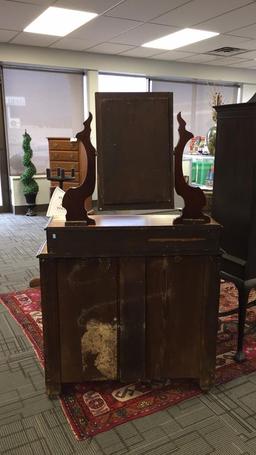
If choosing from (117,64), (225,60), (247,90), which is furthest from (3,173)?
(247,90)

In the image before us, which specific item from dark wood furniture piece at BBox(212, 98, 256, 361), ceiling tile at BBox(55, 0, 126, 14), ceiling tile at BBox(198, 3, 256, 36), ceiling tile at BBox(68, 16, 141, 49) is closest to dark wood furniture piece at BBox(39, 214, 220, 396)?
dark wood furniture piece at BBox(212, 98, 256, 361)

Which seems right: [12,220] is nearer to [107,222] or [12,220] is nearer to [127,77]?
[127,77]

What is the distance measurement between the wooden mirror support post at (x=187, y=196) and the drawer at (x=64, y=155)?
14.4 ft

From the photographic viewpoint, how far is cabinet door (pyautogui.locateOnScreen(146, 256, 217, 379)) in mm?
1679

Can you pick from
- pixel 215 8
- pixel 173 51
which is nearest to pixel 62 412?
pixel 215 8

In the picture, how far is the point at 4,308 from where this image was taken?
2.78 meters

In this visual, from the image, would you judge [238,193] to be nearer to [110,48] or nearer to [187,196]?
[187,196]

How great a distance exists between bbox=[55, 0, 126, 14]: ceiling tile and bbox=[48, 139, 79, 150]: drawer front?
6.91 feet

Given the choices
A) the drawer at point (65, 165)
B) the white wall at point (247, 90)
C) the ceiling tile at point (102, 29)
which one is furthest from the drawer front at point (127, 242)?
the white wall at point (247, 90)

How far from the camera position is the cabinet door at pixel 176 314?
168cm

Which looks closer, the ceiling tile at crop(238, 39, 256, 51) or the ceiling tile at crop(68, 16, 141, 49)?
the ceiling tile at crop(68, 16, 141, 49)

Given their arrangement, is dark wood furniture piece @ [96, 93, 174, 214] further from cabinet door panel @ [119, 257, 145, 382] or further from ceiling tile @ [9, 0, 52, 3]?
ceiling tile @ [9, 0, 52, 3]

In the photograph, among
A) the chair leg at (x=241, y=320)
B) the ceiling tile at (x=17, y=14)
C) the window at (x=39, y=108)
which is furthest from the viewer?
the window at (x=39, y=108)

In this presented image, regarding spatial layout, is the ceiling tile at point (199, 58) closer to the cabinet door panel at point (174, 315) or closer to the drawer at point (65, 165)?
the drawer at point (65, 165)
